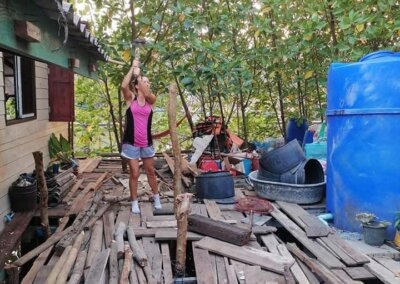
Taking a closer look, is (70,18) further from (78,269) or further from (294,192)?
(294,192)

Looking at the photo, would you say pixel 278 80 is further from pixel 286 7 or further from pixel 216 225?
pixel 216 225

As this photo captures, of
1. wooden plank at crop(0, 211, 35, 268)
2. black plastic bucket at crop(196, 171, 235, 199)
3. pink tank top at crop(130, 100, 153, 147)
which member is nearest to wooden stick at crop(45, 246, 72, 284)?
wooden plank at crop(0, 211, 35, 268)

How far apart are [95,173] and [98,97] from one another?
12.4ft

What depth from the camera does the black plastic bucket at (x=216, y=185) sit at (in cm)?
561

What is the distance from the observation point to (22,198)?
5.35 metres

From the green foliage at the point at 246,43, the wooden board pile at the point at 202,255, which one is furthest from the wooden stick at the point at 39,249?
the green foliage at the point at 246,43

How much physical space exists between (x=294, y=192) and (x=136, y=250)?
254 centimetres

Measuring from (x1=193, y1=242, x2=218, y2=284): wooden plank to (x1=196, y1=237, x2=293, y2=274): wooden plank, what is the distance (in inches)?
3.6

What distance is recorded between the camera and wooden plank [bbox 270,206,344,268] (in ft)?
11.5

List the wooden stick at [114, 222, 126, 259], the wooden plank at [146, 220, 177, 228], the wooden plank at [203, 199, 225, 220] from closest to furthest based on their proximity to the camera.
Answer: the wooden stick at [114, 222, 126, 259], the wooden plank at [146, 220, 177, 228], the wooden plank at [203, 199, 225, 220]

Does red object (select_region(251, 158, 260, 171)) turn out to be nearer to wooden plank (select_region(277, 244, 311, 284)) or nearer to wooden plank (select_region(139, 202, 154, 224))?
wooden plank (select_region(139, 202, 154, 224))

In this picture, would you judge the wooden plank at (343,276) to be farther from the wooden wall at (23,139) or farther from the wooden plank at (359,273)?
the wooden wall at (23,139)

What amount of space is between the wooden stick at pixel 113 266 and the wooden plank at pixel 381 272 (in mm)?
2209

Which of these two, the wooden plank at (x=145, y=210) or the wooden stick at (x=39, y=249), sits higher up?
the wooden plank at (x=145, y=210)
